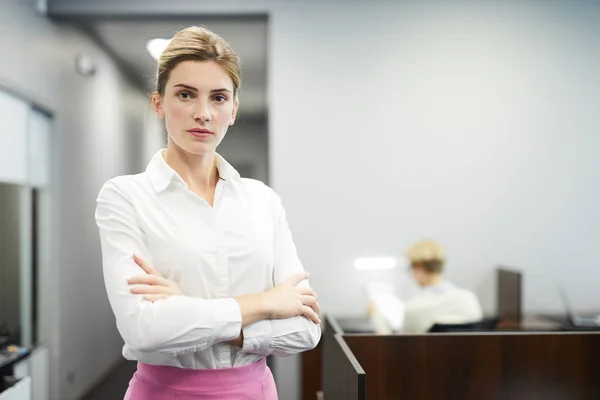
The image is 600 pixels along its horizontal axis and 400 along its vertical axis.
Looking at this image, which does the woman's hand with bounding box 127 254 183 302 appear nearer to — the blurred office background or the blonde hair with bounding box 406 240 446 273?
the blonde hair with bounding box 406 240 446 273

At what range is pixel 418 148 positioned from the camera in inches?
139

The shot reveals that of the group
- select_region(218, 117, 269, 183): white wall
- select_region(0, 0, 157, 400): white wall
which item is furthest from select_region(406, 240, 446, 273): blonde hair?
select_region(0, 0, 157, 400): white wall

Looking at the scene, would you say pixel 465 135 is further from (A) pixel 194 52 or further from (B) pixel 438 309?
(A) pixel 194 52

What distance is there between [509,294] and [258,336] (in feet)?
8.89

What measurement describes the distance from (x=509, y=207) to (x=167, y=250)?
293 centimetres

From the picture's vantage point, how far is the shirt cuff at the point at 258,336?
43.1 inches

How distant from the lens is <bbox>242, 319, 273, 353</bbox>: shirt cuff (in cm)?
109

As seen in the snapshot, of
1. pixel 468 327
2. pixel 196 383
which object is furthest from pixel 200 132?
pixel 468 327

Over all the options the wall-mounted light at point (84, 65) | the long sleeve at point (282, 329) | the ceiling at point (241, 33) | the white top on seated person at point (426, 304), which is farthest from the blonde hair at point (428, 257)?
the wall-mounted light at point (84, 65)

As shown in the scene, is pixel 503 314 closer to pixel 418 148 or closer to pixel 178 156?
pixel 418 148

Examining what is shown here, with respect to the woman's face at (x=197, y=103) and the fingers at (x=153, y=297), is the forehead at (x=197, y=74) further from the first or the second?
the fingers at (x=153, y=297)

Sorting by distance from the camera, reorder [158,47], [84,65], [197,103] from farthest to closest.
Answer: [84,65] → [158,47] → [197,103]

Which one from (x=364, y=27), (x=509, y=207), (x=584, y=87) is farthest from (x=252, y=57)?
(x=584, y=87)

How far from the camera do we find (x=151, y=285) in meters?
1.04
